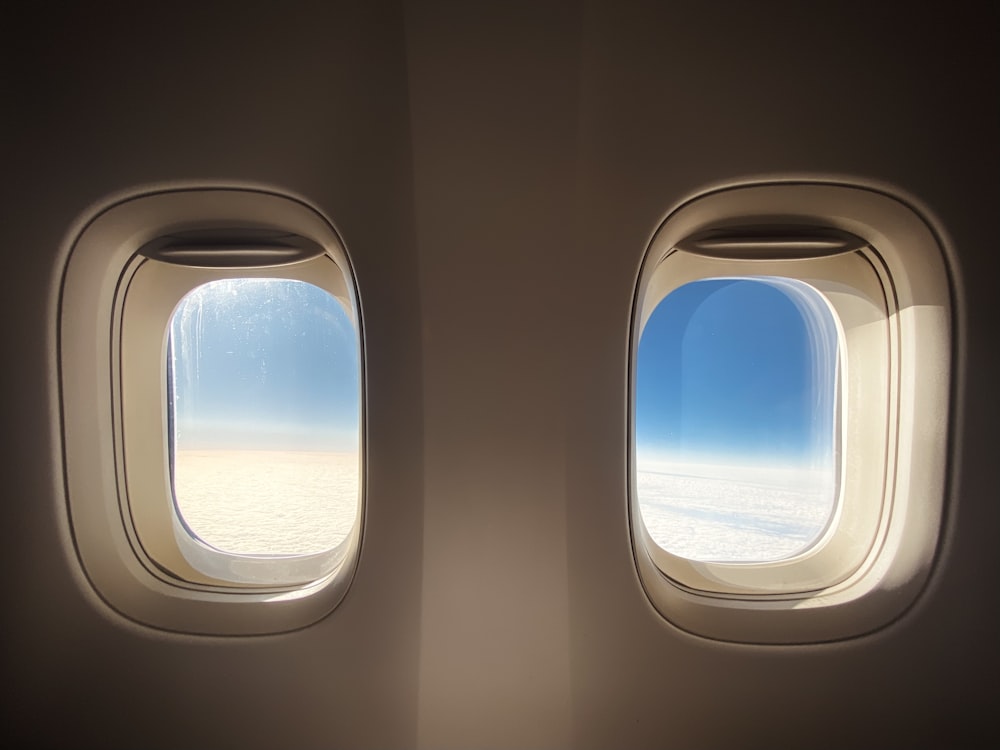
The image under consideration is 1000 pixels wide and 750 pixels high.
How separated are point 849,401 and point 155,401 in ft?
7.35

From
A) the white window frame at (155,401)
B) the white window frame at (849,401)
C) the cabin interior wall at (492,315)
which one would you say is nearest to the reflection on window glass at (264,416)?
the white window frame at (155,401)

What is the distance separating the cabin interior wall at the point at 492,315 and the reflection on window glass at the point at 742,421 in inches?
13.6

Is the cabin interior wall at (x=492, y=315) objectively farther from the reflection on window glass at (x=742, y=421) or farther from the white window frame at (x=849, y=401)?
the reflection on window glass at (x=742, y=421)

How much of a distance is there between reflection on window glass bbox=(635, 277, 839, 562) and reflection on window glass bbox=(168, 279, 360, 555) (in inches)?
38.2

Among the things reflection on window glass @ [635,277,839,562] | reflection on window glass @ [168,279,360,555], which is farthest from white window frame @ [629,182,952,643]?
reflection on window glass @ [168,279,360,555]

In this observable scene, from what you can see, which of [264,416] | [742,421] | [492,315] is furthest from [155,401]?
[742,421]

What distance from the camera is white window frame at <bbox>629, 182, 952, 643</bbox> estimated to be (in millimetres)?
1388

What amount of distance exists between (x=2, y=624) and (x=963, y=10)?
9.64 ft

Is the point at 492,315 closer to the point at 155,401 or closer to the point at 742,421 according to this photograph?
the point at 742,421

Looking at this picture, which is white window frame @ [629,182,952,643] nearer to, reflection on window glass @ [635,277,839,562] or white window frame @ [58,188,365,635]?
reflection on window glass @ [635,277,839,562]

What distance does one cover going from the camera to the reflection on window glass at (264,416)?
1.64 meters

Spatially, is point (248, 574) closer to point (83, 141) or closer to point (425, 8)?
point (83, 141)

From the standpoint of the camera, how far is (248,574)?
1.69 meters

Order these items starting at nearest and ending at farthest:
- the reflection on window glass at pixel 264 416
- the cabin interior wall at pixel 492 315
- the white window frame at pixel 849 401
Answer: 1. the cabin interior wall at pixel 492 315
2. the white window frame at pixel 849 401
3. the reflection on window glass at pixel 264 416
